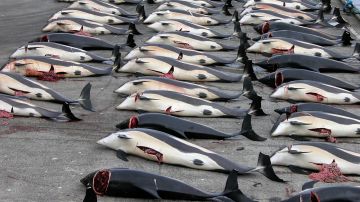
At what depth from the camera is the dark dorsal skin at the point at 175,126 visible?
16.5m

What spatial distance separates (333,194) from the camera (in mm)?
12828

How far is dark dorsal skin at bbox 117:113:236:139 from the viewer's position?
54.0 ft

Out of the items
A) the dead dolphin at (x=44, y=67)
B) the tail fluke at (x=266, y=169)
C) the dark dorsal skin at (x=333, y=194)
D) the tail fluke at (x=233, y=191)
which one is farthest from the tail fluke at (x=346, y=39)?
the tail fluke at (x=233, y=191)

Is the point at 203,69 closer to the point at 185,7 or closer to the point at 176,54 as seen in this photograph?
the point at 176,54

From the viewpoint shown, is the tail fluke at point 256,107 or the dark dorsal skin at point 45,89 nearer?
the tail fluke at point 256,107

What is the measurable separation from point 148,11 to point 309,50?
10.8 metres

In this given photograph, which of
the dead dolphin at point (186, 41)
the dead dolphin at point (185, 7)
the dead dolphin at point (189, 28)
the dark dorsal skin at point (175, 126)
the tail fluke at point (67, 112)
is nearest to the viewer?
the dark dorsal skin at point (175, 126)

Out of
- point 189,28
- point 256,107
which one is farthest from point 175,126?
point 189,28

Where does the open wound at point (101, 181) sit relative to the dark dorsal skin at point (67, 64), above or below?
above

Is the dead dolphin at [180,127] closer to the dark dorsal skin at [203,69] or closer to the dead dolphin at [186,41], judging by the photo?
the dark dorsal skin at [203,69]

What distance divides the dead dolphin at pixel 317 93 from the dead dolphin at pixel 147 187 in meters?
7.55

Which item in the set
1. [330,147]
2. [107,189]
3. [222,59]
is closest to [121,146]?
[107,189]

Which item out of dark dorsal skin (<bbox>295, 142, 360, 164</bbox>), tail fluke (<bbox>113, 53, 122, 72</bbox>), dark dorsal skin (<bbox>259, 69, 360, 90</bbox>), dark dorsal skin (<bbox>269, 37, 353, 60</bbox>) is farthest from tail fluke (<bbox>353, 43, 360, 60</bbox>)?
dark dorsal skin (<bbox>295, 142, 360, 164</bbox>)

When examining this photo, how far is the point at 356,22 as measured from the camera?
32.4m
